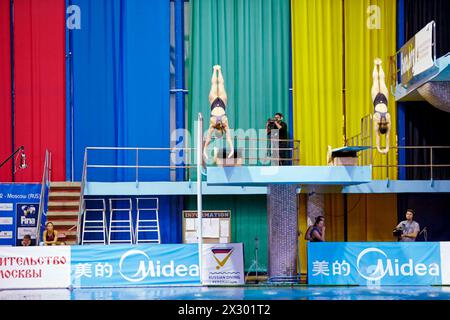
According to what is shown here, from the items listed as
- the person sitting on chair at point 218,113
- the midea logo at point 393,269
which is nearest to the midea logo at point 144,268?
the person sitting on chair at point 218,113

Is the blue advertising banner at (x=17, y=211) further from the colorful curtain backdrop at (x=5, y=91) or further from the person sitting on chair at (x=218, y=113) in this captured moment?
the person sitting on chair at (x=218, y=113)

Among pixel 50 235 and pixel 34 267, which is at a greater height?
pixel 50 235

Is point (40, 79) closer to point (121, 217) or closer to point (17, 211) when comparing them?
point (17, 211)

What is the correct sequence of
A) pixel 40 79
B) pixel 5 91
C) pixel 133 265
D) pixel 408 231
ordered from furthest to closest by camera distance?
pixel 40 79 → pixel 5 91 → pixel 408 231 → pixel 133 265

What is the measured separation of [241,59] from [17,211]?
22.9 feet

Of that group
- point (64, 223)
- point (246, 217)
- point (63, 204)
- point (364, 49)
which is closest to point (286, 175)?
point (246, 217)

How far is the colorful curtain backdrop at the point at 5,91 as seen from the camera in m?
19.8

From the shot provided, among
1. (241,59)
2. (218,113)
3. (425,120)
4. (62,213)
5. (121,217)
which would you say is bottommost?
(121,217)

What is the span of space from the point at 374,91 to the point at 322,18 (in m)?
5.63

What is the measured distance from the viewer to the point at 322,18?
20453 mm

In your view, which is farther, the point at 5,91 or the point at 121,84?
the point at 121,84

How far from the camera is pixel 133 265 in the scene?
14.7m
